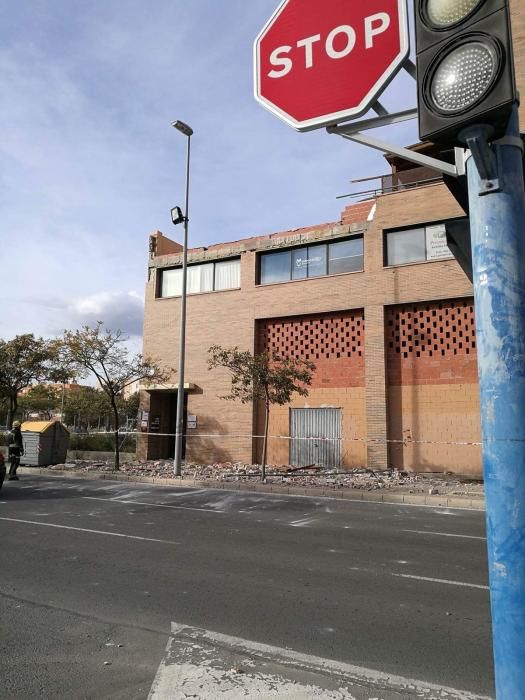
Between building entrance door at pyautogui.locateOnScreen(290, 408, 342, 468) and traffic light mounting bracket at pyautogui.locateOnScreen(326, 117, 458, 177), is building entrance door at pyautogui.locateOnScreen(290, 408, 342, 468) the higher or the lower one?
the lower one

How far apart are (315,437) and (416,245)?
8383mm

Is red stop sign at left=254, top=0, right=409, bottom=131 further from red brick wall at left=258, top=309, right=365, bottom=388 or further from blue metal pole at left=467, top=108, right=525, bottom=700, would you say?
red brick wall at left=258, top=309, right=365, bottom=388

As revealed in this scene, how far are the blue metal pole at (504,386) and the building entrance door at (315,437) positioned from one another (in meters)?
19.2

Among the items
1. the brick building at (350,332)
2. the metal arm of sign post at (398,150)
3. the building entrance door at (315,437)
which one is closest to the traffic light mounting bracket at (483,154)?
the metal arm of sign post at (398,150)

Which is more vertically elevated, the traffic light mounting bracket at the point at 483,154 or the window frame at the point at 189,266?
the window frame at the point at 189,266

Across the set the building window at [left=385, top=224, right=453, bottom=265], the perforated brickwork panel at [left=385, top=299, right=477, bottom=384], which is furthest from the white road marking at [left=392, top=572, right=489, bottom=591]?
the building window at [left=385, top=224, right=453, bottom=265]

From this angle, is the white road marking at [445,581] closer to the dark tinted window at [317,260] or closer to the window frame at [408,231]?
the window frame at [408,231]

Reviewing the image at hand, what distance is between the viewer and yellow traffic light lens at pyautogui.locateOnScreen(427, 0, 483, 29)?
1.96 meters

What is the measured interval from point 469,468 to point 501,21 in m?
18.3

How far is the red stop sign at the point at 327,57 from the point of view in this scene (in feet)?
11.1

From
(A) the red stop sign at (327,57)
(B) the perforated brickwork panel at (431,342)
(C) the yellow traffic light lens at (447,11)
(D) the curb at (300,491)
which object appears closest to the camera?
(C) the yellow traffic light lens at (447,11)

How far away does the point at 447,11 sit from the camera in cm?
202

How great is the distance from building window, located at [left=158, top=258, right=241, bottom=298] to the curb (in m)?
10.1

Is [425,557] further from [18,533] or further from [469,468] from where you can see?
[469,468]
